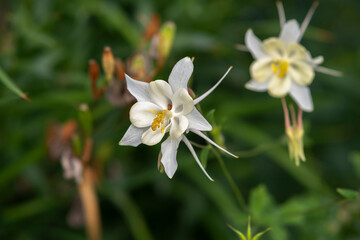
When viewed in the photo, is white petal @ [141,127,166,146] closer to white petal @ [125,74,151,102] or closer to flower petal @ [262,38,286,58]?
white petal @ [125,74,151,102]

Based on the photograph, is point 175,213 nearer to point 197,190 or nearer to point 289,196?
point 197,190

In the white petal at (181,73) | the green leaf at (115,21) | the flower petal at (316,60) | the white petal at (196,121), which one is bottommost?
the green leaf at (115,21)

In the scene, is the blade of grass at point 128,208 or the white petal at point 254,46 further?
the blade of grass at point 128,208

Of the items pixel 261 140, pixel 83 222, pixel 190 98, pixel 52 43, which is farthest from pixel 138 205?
pixel 190 98

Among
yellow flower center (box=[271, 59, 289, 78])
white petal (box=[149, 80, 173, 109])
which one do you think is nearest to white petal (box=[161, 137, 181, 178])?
white petal (box=[149, 80, 173, 109])

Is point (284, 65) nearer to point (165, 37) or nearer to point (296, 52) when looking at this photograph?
point (296, 52)

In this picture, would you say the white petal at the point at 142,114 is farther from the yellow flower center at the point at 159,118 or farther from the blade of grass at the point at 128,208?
the blade of grass at the point at 128,208

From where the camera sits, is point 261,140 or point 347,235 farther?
point 261,140

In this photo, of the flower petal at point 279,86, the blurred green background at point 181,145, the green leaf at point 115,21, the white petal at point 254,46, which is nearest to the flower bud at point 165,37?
the blurred green background at point 181,145
